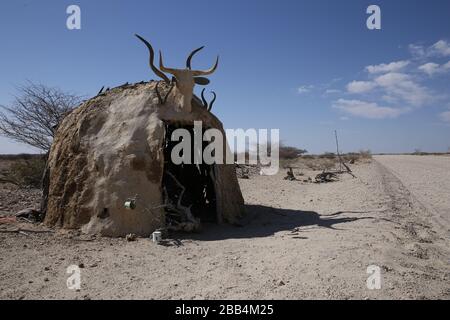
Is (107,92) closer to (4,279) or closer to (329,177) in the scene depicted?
(4,279)

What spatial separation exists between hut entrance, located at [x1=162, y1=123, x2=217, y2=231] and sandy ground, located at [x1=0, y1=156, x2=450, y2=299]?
0.93m

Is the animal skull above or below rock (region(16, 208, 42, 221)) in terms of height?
above

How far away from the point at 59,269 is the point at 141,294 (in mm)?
1533

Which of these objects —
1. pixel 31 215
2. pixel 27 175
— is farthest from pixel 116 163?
pixel 27 175

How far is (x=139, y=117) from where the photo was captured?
24.6ft

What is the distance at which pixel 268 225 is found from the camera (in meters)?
7.89

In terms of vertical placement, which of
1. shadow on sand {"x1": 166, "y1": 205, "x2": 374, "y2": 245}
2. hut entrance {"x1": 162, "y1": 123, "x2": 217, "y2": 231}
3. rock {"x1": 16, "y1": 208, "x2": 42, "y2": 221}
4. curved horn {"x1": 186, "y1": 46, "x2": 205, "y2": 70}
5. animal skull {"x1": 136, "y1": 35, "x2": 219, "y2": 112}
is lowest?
shadow on sand {"x1": 166, "y1": 205, "x2": 374, "y2": 245}

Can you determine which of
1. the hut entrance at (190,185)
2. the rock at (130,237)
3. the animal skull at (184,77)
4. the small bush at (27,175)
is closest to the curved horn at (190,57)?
the animal skull at (184,77)

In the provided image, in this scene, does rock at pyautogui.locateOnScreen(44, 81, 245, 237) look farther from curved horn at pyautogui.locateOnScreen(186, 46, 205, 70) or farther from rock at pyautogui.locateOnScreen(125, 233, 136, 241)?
curved horn at pyautogui.locateOnScreen(186, 46, 205, 70)

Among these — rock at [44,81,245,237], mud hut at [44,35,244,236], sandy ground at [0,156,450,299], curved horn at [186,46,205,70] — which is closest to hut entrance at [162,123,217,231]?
mud hut at [44,35,244,236]

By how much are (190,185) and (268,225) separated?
2.55 metres

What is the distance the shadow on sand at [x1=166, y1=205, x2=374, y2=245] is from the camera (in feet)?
22.8

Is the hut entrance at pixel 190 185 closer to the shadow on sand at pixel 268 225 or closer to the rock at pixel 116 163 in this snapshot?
the rock at pixel 116 163
